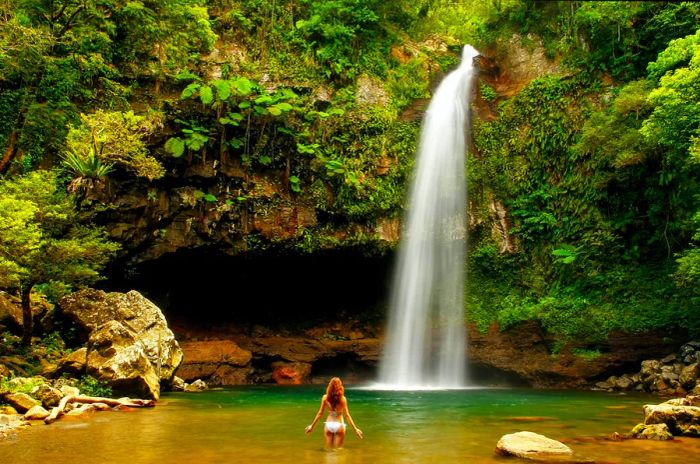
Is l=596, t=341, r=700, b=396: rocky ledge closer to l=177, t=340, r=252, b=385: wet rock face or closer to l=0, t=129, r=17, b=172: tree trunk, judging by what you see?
l=177, t=340, r=252, b=385: wet rock face

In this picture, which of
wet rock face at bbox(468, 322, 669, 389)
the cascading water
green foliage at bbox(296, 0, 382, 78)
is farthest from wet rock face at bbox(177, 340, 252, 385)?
green foliage at bbox(296, 0, 382, 78)

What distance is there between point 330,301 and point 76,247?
12265mm

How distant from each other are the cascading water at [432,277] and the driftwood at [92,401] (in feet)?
37.0

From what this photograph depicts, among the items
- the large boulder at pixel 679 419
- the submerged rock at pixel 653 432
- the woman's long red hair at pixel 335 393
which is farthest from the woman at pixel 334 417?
the large boulder at pixel 679 419

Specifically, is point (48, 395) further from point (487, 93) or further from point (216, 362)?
point (487, 93)

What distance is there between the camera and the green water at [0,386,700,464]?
7.24m

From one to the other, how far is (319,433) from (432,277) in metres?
14.3

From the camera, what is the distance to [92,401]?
456 inches

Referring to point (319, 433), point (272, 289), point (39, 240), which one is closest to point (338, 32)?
point (272, 289)

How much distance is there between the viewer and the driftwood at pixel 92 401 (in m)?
10.0

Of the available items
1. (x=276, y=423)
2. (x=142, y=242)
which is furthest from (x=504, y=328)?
(x=142, y=242)

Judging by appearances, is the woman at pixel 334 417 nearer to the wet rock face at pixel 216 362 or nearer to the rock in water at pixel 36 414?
the rock in water at pixel 36 414

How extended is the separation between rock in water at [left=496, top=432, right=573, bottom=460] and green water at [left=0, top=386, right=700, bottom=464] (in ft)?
0.86

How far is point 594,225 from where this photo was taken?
2153 centimetres
